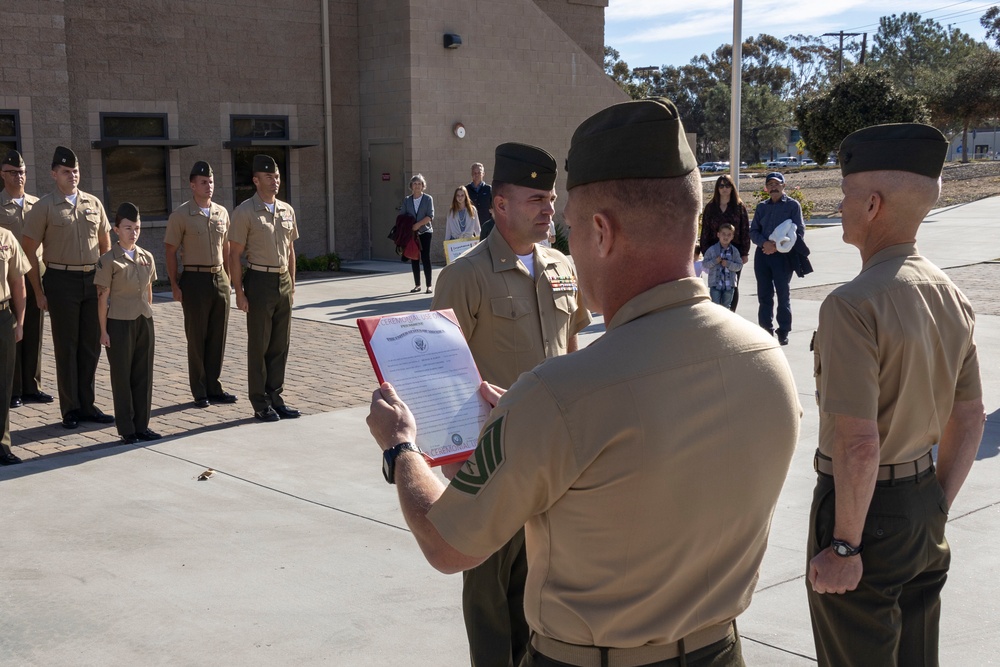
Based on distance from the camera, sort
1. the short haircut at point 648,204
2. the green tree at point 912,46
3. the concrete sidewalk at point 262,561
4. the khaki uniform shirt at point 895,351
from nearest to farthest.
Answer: the short haircut at point 648,204 → the khaki uniform shirt at point 895,351 → the concrete sidewalk at point 262,561 → the green tree at point 912,46

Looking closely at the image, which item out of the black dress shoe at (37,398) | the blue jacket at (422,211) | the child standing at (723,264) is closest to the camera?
the black dress shoe at (37,398)

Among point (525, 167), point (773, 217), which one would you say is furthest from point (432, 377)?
point (773, 217)

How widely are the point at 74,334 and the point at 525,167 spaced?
625cm

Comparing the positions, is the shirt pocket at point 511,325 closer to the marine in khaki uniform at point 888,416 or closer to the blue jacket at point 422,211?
the marine in khaki uniform at point 888,416

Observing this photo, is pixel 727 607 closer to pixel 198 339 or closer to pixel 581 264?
pixel 581 264

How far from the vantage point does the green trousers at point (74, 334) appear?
853 cm

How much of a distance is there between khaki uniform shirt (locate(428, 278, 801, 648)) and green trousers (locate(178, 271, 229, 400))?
7572mm

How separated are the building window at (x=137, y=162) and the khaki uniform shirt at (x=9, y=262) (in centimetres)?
1002

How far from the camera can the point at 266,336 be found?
8695mm

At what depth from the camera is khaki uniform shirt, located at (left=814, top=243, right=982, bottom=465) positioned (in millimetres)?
2930

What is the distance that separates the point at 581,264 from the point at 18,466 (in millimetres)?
6312

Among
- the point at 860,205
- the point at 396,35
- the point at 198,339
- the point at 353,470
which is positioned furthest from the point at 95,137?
the point at 860,205

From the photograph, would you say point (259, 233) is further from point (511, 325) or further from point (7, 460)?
point (511, 325)

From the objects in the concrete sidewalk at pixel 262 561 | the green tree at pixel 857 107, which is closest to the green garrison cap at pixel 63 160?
the concrete sidewalk at pixel 262 561
